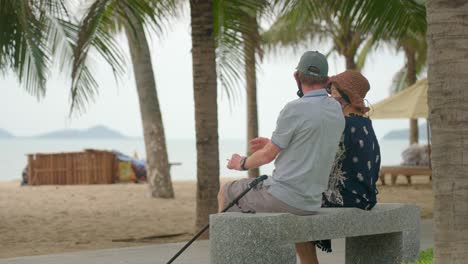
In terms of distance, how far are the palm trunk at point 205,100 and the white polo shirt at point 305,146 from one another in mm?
5258

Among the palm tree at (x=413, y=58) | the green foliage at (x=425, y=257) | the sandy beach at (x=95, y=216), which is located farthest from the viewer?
the palm tree at (x=413, y=58)

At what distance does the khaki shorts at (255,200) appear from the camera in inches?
247

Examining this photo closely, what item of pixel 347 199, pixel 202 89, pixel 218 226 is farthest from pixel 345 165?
pixel 202 89

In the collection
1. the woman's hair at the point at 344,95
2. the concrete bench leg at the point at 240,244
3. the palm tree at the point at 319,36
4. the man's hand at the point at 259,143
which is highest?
the palm tree at the point at 319,36

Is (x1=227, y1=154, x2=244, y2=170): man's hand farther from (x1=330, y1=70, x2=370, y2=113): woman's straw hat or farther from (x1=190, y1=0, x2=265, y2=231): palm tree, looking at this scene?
(x1=190, y1=0, x2=265, y2=231): palm tree

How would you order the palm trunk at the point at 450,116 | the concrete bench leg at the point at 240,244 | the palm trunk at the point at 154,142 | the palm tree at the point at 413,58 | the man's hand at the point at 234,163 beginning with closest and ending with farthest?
the palm trunk at the point at 450,116 < the concrete bench leg at the point at 240,244 < the man's hand at the point at 234,163 < the palm trunk at the point at 154,142 < the palm tree at the point at 413,58

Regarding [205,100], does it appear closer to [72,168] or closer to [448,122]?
[448,122]

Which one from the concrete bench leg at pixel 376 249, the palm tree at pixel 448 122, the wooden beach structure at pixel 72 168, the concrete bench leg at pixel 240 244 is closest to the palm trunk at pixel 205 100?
the concrete bench leg at pixel 376 249

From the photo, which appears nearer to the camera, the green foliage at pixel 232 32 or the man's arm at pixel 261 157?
the man's arm at pixel 261 157

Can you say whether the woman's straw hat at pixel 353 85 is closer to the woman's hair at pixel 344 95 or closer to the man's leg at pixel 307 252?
the woman's hair at pixel 344 95

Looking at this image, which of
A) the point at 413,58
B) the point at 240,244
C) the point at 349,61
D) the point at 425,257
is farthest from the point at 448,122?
the point at 413,58

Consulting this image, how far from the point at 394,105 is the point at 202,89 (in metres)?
11.5

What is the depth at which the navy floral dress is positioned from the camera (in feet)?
22.0

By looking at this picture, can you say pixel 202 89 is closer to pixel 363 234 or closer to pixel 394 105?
pixel 363 234
